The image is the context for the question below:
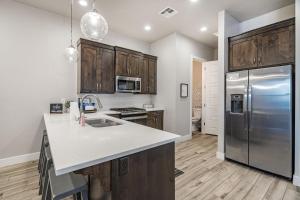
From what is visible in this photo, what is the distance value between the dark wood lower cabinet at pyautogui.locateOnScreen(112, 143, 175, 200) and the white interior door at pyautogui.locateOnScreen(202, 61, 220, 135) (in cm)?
397

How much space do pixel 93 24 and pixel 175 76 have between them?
2.77 meters

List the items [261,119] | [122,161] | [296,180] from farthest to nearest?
[261,119] < [296,180] < [122,161]

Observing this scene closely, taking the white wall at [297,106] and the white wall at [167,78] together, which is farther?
the white wall at [167,78]

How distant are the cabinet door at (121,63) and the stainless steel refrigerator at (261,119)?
2.45m

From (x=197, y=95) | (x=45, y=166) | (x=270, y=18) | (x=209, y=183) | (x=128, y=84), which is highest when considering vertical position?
(x=270, y=18)

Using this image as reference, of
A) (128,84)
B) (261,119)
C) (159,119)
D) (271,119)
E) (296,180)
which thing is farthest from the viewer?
(159,119)

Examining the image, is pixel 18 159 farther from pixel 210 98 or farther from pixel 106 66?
pixel 210 98

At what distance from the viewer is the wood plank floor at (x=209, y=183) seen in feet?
6.48

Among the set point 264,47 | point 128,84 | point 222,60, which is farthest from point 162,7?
point 264,47

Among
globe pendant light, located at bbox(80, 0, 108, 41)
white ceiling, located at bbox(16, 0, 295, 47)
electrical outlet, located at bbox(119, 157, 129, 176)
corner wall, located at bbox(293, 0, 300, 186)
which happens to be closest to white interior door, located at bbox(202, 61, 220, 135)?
white ceiling, located at bbox(16, 0, 295, 47)

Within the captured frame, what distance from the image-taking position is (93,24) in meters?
1.83

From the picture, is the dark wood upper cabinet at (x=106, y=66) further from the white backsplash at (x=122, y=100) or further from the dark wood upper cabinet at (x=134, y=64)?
the white backsplash at (x=122, y=100)

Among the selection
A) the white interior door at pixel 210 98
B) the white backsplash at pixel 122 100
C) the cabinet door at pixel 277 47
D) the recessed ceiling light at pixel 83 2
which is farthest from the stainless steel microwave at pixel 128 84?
the cabinet door at pixel 277 47

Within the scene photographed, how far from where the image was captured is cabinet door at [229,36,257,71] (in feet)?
9.53
